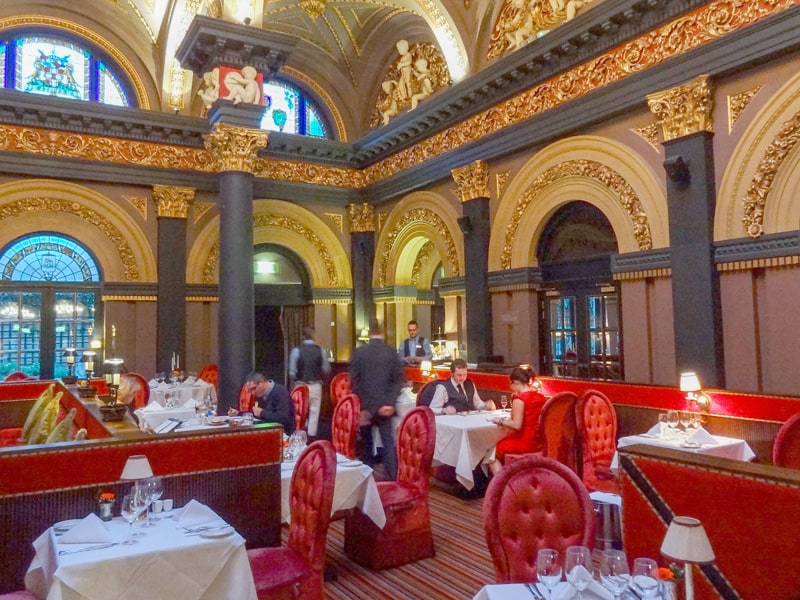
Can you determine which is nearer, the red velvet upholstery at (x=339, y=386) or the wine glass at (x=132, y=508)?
the wine glass at (x=132, y=508)

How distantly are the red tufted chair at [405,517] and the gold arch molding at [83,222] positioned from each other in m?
8.12

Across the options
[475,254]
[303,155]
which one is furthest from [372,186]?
[475,254]

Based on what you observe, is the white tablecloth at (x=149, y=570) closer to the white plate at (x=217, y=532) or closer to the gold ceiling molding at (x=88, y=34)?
the white plate at (x=217, y=532)

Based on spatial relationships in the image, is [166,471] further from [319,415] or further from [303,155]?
[303,155]

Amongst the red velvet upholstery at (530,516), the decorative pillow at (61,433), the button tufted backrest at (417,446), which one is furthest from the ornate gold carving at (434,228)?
the red velvet upholstery at (530,516)

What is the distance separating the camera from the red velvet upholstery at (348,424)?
5488 mm

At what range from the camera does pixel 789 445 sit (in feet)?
12.8

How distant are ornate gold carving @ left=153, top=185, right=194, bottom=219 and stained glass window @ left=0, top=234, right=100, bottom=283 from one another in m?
1.52

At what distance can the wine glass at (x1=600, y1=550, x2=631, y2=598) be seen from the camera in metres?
1.95

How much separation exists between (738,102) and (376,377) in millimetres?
4783

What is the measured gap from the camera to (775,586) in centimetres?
232

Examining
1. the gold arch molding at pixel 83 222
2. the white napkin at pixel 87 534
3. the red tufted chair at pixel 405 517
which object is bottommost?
the red tufted chair at pixel 405 517

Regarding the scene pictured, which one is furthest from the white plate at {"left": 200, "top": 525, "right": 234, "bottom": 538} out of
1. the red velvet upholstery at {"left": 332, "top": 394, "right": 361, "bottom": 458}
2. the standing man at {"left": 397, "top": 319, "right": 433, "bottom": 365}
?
the standing man at {"left": 397, "top": 319, "right": 433, "bottom": 365}

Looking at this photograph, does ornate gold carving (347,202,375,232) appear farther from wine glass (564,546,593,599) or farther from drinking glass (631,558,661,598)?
drinking glass (631,558,661,598)
